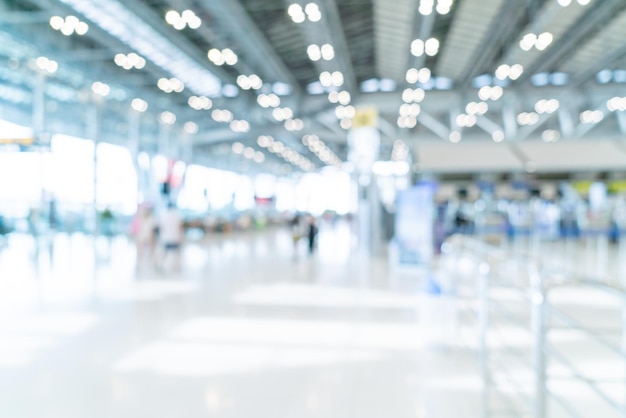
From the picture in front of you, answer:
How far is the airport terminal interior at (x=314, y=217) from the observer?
12.9ft

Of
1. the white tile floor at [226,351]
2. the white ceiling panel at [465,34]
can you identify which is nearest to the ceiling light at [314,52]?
the white ceiling panel at [465,34]

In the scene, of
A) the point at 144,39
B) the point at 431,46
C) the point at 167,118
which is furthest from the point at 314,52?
the point at 167,118

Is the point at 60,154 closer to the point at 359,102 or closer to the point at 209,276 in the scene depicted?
the point at 209,276

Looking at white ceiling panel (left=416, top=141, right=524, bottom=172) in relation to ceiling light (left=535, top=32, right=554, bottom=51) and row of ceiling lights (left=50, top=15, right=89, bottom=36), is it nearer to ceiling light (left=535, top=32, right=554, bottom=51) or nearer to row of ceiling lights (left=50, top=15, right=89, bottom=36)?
ceiling light (left=535, top=32, right=554, bottom=51)

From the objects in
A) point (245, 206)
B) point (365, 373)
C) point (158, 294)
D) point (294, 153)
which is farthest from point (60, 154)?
point (294, 153)

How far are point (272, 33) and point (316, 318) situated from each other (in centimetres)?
1033

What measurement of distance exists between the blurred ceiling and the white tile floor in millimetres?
5318

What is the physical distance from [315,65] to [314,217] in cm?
539

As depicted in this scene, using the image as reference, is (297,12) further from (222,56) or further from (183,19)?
(222,56)

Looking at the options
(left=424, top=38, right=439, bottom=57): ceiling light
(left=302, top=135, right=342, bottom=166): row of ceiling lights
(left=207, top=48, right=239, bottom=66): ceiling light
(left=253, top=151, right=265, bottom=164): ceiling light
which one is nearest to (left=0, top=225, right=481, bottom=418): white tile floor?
(left=424, top=38, right=439, bottom=57): ceiling light

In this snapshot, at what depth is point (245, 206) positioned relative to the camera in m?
35.8

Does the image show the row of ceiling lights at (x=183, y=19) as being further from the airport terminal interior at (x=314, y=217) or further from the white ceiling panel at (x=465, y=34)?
the white ceiling panel at (x=465, y=34)

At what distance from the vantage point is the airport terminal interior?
155 inches

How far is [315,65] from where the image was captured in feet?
58.3
